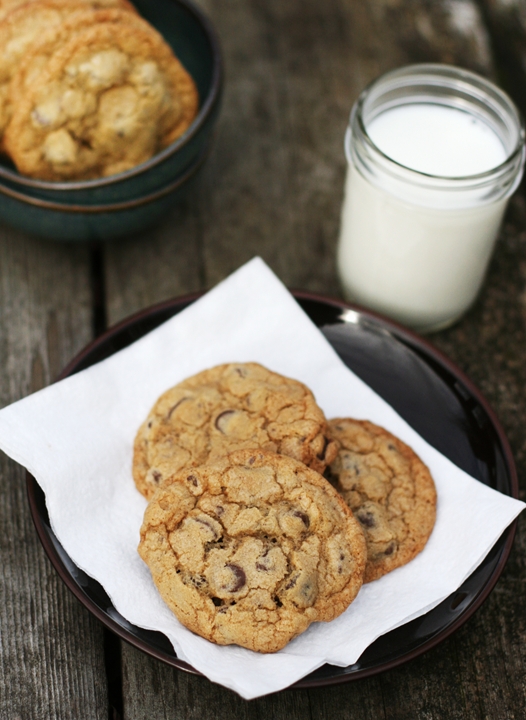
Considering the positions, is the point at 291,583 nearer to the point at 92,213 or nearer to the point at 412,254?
the point at 412,254

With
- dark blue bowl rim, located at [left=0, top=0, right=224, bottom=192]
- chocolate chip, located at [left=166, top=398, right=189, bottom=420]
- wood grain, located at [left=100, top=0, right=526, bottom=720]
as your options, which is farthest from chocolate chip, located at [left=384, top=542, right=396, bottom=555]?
dark blue bowl rim, located at [left=0, top=0, right=224, bottom=192]

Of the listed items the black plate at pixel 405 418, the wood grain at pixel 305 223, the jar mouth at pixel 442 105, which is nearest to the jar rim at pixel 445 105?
the jar mouth at pixel 442 105

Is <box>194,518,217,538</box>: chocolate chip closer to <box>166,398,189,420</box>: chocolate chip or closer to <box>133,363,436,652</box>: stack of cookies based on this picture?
<box>133,363,436,652</box>: stack of cookies

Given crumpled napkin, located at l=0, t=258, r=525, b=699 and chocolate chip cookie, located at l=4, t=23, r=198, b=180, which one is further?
chocolate chip cookie, located at l=4, t=23, r=198, b=180

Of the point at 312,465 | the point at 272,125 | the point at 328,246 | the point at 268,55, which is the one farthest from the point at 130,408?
the point at 268,55

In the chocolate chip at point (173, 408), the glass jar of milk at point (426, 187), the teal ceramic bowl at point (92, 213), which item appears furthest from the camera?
the teal ceramic bowl at point (92, 213)

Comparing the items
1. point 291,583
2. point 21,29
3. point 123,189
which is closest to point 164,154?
point 123,189

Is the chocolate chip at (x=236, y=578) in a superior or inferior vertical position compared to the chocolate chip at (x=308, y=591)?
superior

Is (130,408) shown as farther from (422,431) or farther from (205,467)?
(422,431)

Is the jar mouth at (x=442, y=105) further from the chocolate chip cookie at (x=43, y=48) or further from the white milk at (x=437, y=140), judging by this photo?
the chocolate chip cookie at (x=43, y=48)
